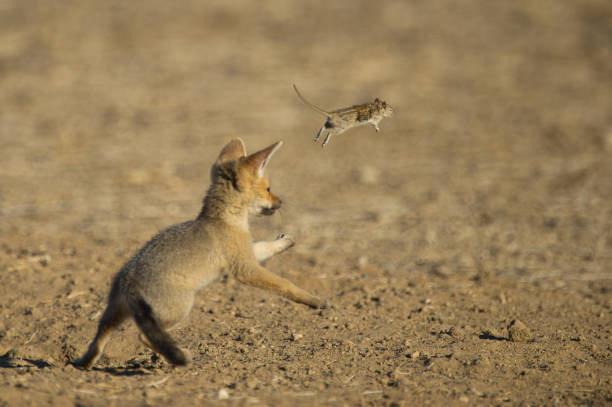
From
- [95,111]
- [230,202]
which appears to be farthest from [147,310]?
[95,111]

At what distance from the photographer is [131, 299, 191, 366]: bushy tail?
203 inches

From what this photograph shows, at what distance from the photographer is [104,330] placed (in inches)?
223

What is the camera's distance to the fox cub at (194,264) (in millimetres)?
5461

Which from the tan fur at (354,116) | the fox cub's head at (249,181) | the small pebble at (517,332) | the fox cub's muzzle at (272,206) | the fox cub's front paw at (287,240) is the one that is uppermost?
the tan fur at (354,116)

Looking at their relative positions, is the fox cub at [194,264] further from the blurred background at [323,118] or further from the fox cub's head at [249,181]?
the blurred background at [323,118]

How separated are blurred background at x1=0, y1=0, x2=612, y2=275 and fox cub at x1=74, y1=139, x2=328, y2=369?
11.1 feet

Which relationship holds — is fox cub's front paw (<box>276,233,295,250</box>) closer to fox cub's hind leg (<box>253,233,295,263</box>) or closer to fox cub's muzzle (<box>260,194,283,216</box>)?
fox cub's hind leg (<box>253,233,295,263</box>)

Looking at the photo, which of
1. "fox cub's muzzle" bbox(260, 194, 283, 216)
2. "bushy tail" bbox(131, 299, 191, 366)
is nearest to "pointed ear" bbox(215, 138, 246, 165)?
"fox cub's muzzle" bbox(260, 194, 283, 216)

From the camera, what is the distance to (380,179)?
12523 mm

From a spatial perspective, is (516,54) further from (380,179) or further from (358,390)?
(358,390)

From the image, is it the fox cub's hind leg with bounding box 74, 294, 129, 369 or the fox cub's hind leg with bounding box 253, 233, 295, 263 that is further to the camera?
the fox cub's hind leg with bounding box 253, 233, 295, 263

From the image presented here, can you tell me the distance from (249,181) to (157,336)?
1.49 metres

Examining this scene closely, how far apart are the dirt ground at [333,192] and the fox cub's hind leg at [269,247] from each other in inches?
30.0

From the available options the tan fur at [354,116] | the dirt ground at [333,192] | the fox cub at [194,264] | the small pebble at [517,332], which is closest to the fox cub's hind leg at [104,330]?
the fox cub at [194,264]
